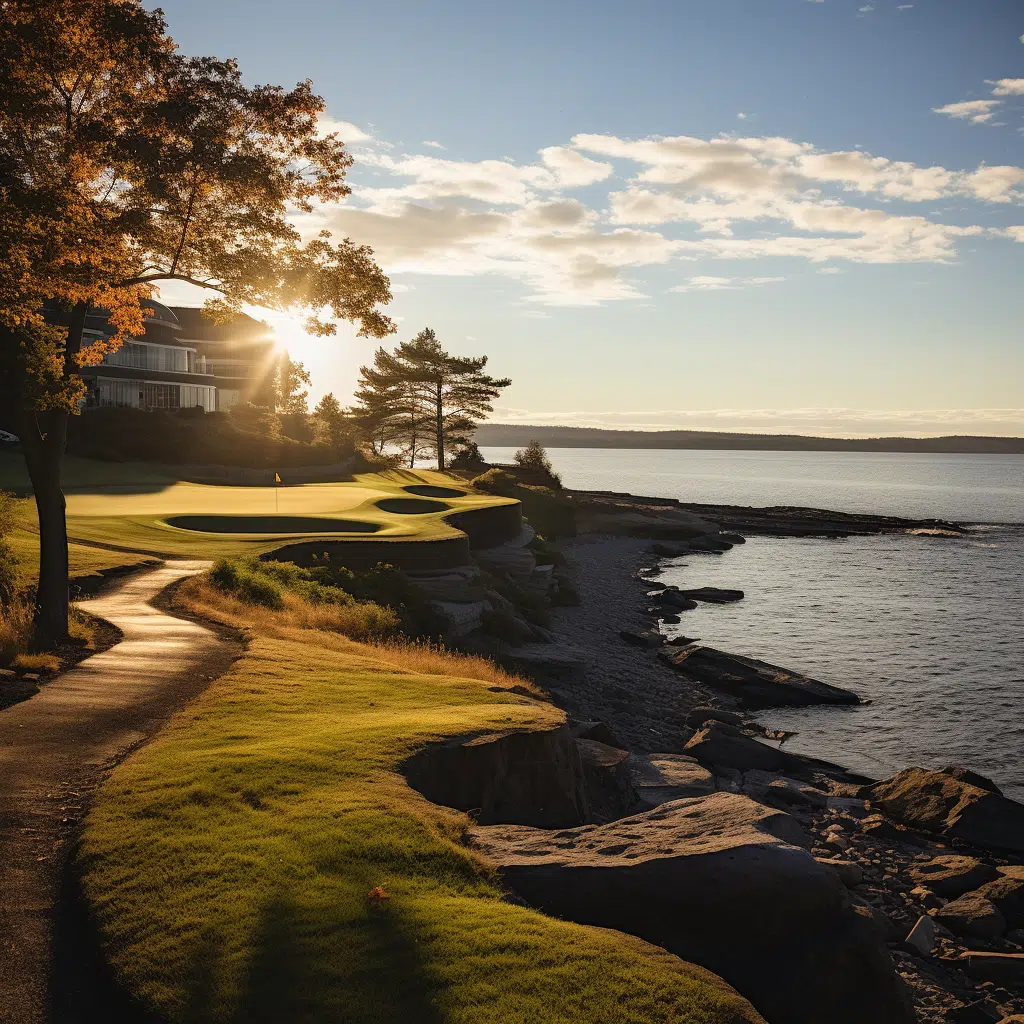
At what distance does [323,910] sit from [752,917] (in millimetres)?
3370

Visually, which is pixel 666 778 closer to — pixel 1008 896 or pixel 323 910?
pixel 1008 896

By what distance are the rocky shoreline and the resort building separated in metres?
34.3

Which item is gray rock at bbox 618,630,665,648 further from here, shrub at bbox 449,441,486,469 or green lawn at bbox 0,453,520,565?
shrub at bbox 449,441,486,469

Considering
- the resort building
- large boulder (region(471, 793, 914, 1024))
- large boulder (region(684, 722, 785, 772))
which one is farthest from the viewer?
the resort building

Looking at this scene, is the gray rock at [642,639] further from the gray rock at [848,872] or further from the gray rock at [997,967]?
the gray rock at [997,967]

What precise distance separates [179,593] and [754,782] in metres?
13.1

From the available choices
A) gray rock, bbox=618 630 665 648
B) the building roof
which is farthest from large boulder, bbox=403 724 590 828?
the building roof

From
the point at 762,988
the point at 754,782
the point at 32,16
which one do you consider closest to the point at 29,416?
the point at 32,16

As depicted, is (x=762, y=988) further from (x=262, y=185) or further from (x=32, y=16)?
(x=32, y=16)

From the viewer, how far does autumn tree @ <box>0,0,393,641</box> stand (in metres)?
12.5

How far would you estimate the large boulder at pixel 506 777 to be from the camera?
9.87 meters

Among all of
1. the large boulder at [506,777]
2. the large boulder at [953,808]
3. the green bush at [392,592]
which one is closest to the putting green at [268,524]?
the green bush at [392,592]

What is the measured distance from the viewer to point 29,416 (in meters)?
14.5

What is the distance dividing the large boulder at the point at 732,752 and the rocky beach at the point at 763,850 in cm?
4
